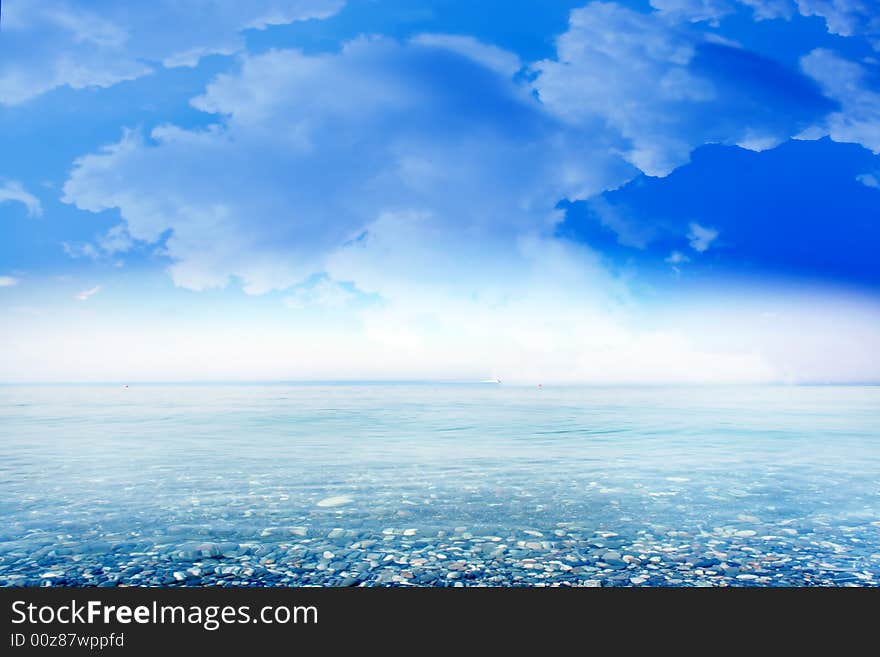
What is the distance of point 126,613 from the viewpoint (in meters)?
5.45

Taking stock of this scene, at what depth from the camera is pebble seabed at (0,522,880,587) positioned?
6039mm

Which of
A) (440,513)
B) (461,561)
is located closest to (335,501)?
(440,513)

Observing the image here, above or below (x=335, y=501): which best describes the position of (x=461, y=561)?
above

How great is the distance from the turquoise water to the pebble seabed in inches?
1.1

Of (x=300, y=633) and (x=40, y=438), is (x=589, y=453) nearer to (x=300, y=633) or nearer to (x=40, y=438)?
(x=300, y=633)

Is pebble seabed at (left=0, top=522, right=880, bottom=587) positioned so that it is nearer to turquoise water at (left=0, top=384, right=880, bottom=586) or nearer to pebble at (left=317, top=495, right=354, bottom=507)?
turquoise water at (left=0, top=384, right=880, bottom=586)

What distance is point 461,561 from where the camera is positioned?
654 centimetres

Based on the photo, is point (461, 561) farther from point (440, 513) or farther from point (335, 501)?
point (335, 501)

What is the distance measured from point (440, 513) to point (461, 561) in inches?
84.9

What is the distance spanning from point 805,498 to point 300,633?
8.98 meters

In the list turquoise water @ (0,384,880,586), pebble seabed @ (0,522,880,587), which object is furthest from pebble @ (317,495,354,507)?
pebble seabed @ (0,522,880,587)

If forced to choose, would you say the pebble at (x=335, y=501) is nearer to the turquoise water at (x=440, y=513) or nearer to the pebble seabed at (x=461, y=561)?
the turquoise water at (x=440, y=513)

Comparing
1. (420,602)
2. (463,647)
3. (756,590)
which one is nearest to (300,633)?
(420,602)

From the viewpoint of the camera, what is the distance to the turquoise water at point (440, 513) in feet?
20.6
